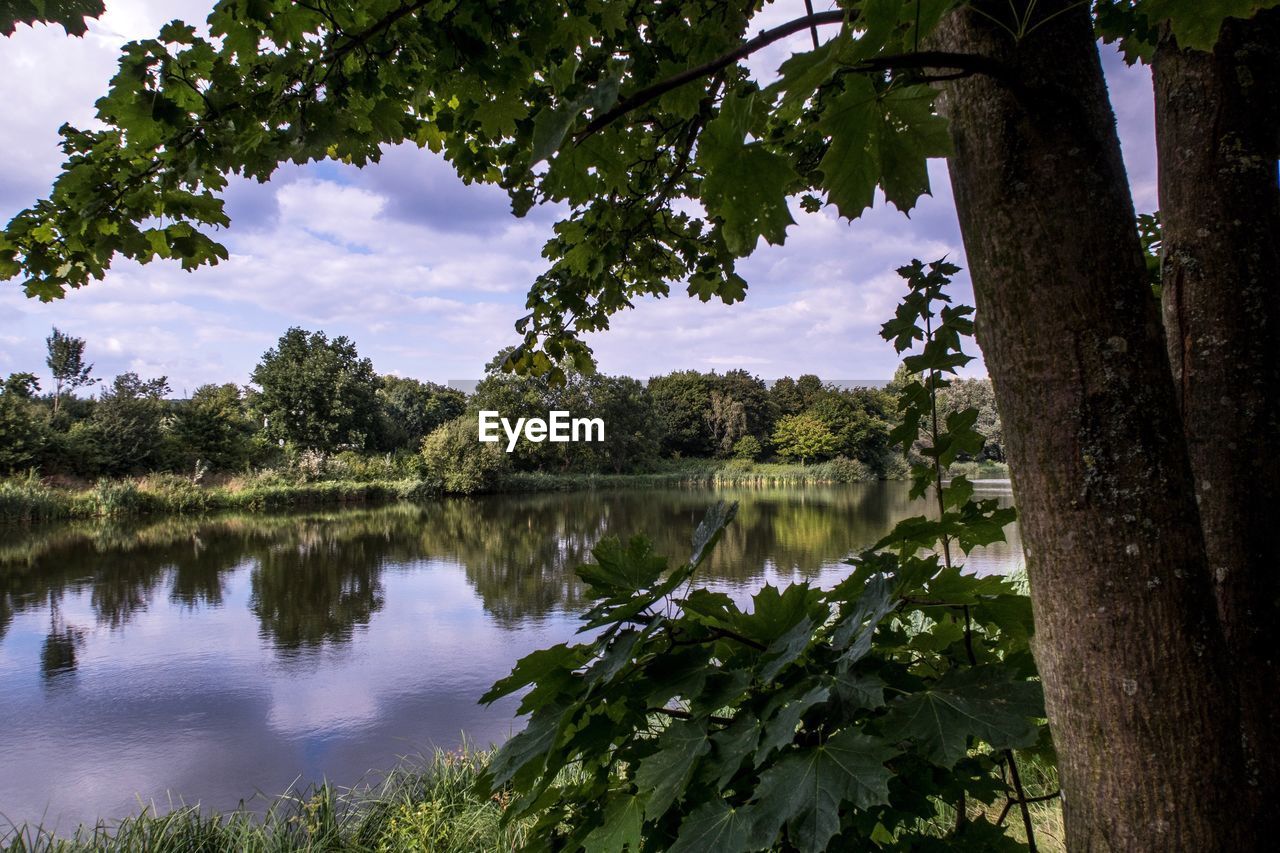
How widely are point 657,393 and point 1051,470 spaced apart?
43038 mm

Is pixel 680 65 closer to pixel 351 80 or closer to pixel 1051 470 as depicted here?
pixel 351 80

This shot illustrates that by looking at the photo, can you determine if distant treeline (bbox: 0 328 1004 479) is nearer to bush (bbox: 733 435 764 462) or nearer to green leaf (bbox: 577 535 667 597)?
bush (bbox: 733 435 764 462)

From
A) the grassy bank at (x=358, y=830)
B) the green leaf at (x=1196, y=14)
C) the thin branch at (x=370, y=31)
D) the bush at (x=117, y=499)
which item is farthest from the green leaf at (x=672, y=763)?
the bush at (x=117, y=499)

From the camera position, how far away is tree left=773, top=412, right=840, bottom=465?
127 feet

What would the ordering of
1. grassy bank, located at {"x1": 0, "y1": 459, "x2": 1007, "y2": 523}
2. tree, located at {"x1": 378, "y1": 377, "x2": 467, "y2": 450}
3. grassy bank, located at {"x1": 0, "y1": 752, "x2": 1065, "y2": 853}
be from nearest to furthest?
grassy bank, located at {"x1": 0, "y1": 752, "x2": 1065, "y2": 853} < grassy bank, located at {"x1": 0, "y1": 459, "x2": 1007, "y2": 523} < tree, located at {"x1": 378, "y1": 377, "x2": 467, "y2": 450}

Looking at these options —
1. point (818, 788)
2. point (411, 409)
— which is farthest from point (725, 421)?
point (818, 788)

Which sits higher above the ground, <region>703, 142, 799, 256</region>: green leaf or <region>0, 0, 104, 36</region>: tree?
<region>0, 0, 104, 36</region>: tree

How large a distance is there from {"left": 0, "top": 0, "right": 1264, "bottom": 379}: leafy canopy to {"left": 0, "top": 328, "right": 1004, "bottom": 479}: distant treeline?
43.7ft

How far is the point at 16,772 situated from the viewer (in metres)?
4.59

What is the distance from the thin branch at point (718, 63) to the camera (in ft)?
2.02

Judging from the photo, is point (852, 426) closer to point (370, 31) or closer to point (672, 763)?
point (370, 31)

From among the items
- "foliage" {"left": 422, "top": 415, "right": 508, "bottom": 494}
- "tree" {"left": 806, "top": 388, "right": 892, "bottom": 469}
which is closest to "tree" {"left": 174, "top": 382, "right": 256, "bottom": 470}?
"foliage" {"left": 422, "top": 415, "right": 508, "bottom": 494}

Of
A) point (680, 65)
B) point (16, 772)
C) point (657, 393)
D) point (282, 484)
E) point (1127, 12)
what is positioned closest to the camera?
point (1127, 12)

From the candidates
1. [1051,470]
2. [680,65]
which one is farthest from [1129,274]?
[680,65]
